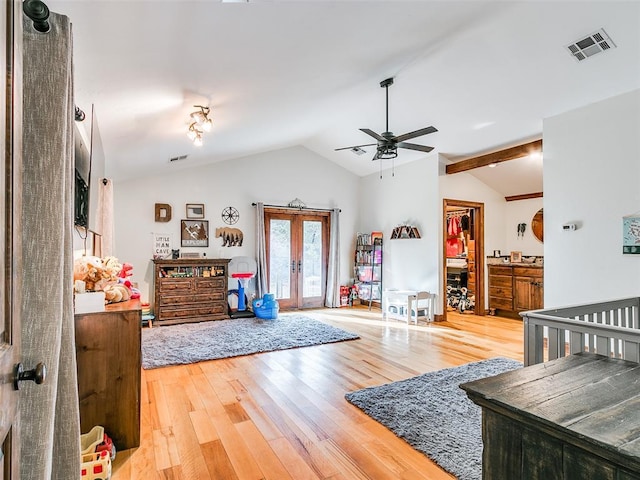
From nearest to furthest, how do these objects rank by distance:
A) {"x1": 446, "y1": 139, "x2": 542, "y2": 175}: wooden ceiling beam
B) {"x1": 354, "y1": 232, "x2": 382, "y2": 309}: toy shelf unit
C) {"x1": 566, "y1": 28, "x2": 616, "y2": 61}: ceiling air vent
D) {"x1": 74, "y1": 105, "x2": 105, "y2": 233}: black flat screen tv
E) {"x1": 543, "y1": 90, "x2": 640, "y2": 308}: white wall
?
{"x1": 74, "y1": 105, "x2": 105, "y2": 233}: black flat screen tv
{"x1": 566, "y1": 28, "x2": 616, "y2": 61}: ceiling air vent
{"x1": 543, "y1": 90, "x2": 640, "y2": 308}: white wall
{"x1": 446, "y1": 139, "x2": 542, "y2": 175}: wooden ceiling beam
{"x1": 354, "y1": 232, "x2": 382, "y2": 309}: toy shelf unit

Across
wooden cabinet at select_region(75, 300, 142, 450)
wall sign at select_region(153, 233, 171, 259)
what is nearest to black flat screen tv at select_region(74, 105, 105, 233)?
wooden cabinet at select_region(75, 300, 142, 450)

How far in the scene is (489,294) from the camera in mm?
6777

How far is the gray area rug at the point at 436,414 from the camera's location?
6.89 ft

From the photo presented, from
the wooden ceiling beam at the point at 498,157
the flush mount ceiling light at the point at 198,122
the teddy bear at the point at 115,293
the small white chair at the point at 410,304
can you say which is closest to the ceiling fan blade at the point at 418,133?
the wooden ceiling beam at the point at 498,157

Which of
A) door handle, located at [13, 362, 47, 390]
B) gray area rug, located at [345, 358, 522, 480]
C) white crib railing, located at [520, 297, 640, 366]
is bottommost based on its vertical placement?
gray area rug, located at [345, 358, 522, 480]

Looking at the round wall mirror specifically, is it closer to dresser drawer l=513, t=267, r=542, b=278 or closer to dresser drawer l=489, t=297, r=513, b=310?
dresser drawer l=513, t=267, r=542, b=278

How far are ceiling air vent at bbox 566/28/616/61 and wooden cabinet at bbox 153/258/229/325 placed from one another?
5.26 m

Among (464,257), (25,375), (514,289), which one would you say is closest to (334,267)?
Answer: (464,257)

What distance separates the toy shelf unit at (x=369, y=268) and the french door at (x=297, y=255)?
705 millimetres

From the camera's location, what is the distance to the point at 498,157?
530 centimetres

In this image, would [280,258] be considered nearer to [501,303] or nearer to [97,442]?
[501,303]

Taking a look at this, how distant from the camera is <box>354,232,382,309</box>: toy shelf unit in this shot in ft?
23.7

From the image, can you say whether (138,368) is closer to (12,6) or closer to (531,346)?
(12,6)

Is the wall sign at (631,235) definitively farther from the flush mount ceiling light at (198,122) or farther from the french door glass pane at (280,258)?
the french door glass pane at (280,258)
